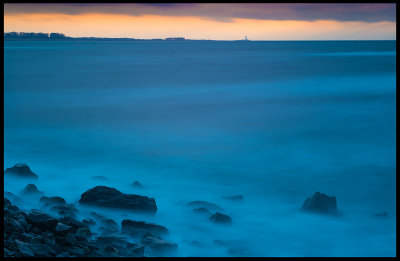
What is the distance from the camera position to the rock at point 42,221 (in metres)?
4.81

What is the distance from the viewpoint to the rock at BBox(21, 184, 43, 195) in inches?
260

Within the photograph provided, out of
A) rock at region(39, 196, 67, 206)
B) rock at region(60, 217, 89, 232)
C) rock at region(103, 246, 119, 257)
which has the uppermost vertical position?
rock at region(39, 196, 67, 206)

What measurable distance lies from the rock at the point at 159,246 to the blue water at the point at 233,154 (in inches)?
8.1

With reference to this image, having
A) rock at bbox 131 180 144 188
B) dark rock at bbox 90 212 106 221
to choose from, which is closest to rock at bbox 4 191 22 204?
dark rock at bbox 90 212 106 221

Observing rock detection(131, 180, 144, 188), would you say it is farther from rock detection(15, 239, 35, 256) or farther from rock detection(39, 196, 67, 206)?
rock detection(15, 239, 35, 256)

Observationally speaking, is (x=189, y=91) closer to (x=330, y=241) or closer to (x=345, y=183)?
(x=345, y=183)

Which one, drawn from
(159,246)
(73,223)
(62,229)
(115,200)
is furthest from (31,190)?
(159,246)

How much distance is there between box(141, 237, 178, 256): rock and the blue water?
0.67 feet

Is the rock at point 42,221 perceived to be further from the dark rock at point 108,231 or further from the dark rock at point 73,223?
the dark rock at point 108,231

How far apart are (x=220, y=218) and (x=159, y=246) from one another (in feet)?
4.05

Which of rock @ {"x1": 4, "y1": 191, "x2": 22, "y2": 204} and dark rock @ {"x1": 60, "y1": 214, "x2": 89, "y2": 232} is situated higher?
rock @ {"x1": 4, "y1": 191, "x2": 22, "y2": 204}

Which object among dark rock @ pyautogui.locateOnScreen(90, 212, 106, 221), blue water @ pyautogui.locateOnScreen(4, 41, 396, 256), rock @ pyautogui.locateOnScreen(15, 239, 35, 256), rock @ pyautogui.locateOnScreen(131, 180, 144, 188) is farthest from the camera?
rock @ pyautogui.locateOnScreen(131, 180, 144, 188)

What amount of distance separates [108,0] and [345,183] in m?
5.71

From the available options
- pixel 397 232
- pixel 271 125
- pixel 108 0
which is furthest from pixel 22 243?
pixel 271 125
